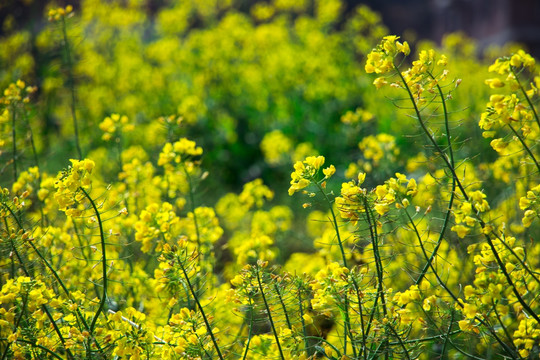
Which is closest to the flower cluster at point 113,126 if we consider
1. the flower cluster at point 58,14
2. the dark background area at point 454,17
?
the flower cluster at point 58,14

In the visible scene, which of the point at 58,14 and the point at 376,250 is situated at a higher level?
the point at 58,14

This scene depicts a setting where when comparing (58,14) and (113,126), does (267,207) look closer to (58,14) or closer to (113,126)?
(113,126)

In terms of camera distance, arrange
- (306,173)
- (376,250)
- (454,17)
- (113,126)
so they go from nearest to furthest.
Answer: (376,250) < (306,173) < (113,126) < (454,17)

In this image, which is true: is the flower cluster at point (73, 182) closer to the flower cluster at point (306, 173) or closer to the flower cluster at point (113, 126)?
the flower cluster at point (306, 173)

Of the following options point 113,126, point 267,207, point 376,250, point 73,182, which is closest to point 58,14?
point 113,126

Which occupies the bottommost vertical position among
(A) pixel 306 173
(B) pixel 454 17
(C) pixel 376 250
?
(B) pixel 454 17

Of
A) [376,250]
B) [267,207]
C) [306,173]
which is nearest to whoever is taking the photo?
[376,250]

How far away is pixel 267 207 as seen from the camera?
533cm

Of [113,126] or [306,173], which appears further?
[113,126]

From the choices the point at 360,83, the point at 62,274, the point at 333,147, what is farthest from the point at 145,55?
the point at 62,274

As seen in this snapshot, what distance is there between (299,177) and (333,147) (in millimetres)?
4574

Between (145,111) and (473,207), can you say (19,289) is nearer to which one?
(473,207)

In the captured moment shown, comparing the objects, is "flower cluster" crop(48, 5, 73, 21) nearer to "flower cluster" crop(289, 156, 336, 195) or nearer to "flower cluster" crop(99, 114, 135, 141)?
"flower cluster" crop(99, 114, 135, 141)

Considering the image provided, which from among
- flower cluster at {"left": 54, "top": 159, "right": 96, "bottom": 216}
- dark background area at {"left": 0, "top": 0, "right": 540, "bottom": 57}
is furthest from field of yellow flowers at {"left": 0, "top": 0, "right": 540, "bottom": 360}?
dark background area at {"left": 0, "top": 0, "right": 540, "bottom": 57}
